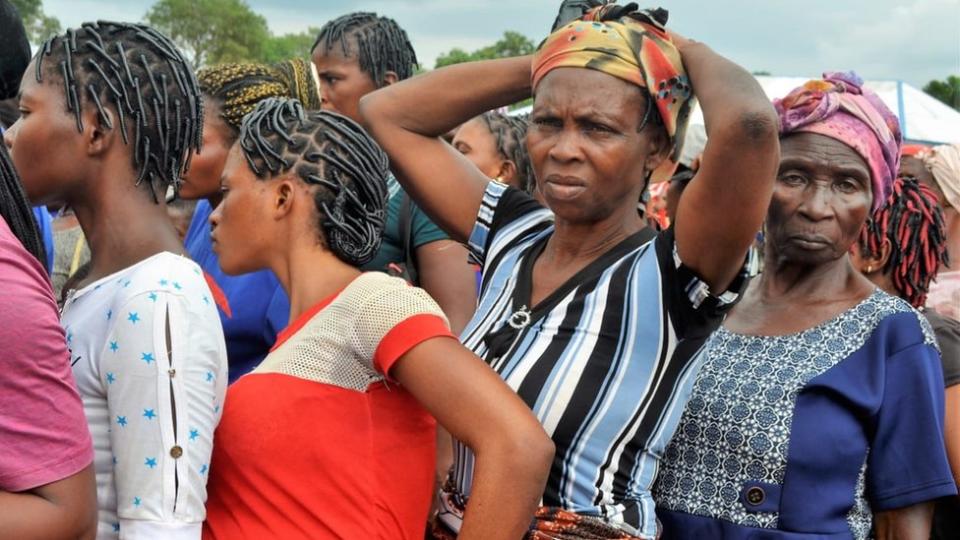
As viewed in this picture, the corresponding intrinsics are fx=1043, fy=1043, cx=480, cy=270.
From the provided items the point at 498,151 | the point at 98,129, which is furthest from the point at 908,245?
the point at 98,129

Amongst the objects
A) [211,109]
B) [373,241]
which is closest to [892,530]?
[373,241]

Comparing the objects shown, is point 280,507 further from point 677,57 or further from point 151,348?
point 677,57

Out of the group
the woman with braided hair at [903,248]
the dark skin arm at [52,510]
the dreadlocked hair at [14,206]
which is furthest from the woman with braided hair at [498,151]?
the dark skin arm at [52,510]

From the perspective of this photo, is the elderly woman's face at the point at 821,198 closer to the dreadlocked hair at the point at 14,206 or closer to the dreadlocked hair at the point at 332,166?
the dreadlocked hair at the point at 332,166

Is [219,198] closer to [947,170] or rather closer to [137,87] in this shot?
[137,87]

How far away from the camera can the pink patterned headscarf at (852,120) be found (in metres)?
2.78

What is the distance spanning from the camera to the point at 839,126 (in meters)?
2.78

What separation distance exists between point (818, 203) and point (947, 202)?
214 centimetres

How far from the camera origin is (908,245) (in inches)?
138

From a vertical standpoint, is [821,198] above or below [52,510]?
above

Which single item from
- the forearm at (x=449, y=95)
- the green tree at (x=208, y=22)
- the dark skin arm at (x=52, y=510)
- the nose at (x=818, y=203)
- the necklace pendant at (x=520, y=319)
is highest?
the green tree at (x=208, y=22)

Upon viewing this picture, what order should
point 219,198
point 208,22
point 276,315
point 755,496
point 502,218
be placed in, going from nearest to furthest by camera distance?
point 755,496, point 502,218, point 276,315, point 219,198, point 208,22

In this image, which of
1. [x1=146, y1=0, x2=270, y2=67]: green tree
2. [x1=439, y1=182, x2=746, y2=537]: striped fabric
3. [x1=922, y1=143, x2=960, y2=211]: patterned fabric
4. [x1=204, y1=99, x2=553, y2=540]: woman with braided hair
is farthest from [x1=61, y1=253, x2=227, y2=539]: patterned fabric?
[x1=146, y1=0, x2=270, y2=67]: green tree

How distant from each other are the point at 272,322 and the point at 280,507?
1.21 m
